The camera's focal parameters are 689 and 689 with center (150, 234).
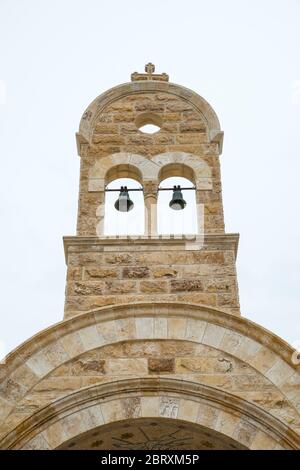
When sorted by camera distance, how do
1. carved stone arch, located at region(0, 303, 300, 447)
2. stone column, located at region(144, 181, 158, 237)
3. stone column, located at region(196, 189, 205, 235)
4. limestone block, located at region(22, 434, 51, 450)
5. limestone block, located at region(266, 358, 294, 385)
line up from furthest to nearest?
stone column, located at region(144, 181, 158, 237) → stone column, located at region(196, 189, 205, 235) → limestone block, located at region(266, 358, 294, 385) → carved stone arch, located at region(0, 303, 300, 447) → limestone block, located at region(22, 434, 51, 450)

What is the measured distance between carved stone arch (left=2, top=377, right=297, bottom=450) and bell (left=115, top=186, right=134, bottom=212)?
339cm

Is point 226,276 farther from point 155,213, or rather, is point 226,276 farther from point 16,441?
point 16,441

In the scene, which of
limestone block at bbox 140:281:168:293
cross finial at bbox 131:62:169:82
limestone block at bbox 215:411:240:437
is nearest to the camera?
limestone block at bbox 215:411:240:437

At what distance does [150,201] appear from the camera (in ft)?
33.9

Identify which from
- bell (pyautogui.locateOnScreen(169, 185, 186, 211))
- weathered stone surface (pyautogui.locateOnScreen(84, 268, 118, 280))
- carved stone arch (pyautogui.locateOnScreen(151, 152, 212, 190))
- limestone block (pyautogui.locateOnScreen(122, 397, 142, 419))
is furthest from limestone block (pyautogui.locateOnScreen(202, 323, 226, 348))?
carved stone arch (pyautogui.locateOnScreen(151, 152, 212, 190))

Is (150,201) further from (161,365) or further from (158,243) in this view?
(161,365)

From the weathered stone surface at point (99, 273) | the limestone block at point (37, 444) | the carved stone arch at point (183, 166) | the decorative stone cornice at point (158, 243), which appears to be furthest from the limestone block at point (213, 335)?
the carved stone arch at point (183, 166)

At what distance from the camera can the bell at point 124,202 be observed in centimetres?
1065

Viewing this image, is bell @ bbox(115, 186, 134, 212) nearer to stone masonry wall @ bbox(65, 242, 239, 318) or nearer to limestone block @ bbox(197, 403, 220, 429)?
stone masonry wall @ bbox(65, 242, 239, 318)

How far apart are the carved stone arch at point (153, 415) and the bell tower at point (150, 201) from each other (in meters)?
1.24

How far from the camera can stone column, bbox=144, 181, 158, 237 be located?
9.99 m

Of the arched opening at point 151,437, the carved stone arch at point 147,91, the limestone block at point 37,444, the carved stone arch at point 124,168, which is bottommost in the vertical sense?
the limestone block at point 37,444

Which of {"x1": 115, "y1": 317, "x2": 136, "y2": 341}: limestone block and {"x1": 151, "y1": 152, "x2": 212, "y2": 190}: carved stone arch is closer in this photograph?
{"x1": 115, "y1": 317, "x2": 136, "y2": 341}: limestone block

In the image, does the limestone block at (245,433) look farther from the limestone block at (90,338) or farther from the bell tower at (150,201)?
the limestone block at (90,338)
